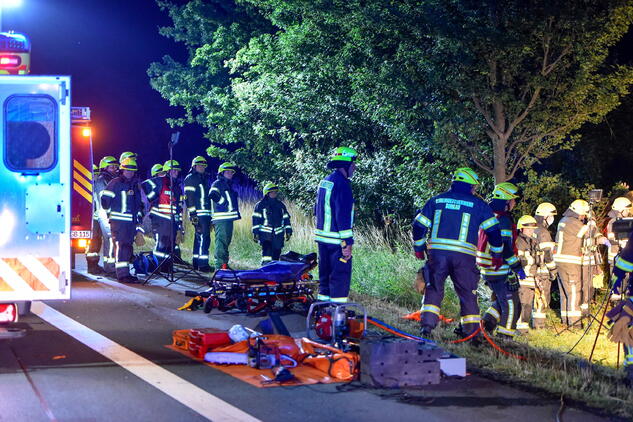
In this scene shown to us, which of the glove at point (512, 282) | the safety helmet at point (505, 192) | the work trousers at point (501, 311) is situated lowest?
the work trousers at point (501, 311)

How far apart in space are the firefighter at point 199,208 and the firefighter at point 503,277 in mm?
6767

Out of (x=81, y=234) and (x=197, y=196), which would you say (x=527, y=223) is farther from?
(x=81, y=234)

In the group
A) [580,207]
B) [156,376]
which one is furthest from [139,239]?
[156,376]

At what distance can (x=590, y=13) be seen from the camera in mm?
12570

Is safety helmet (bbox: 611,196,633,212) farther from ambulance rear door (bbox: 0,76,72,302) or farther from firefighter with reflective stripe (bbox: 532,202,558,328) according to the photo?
ambulance rear door (bbox: 0,76,72,302)

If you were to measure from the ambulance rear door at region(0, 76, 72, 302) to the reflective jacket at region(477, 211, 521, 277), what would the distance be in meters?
4.74

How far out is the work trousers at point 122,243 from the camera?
46.9 feet

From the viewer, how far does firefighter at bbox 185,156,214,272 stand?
51.8 ft

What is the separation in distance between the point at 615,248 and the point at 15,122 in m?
9.20

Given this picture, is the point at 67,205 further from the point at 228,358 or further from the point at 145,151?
the point at 145,151

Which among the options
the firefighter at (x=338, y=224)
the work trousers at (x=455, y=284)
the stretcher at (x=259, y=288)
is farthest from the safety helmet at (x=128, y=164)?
the work trousers at (x=455, y=284)

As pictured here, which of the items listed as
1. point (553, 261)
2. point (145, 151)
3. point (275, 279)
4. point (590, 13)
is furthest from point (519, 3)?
point (145, 151)

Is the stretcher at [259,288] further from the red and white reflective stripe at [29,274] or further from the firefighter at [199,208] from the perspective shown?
the firefighter at [199,208]

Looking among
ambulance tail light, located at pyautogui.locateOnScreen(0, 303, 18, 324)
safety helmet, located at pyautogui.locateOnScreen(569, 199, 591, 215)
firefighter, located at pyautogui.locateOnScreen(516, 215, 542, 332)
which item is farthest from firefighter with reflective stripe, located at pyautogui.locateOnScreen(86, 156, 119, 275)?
safety helmet, located at pyautogui.locateOnScreen(569, 199, 591, 215)
